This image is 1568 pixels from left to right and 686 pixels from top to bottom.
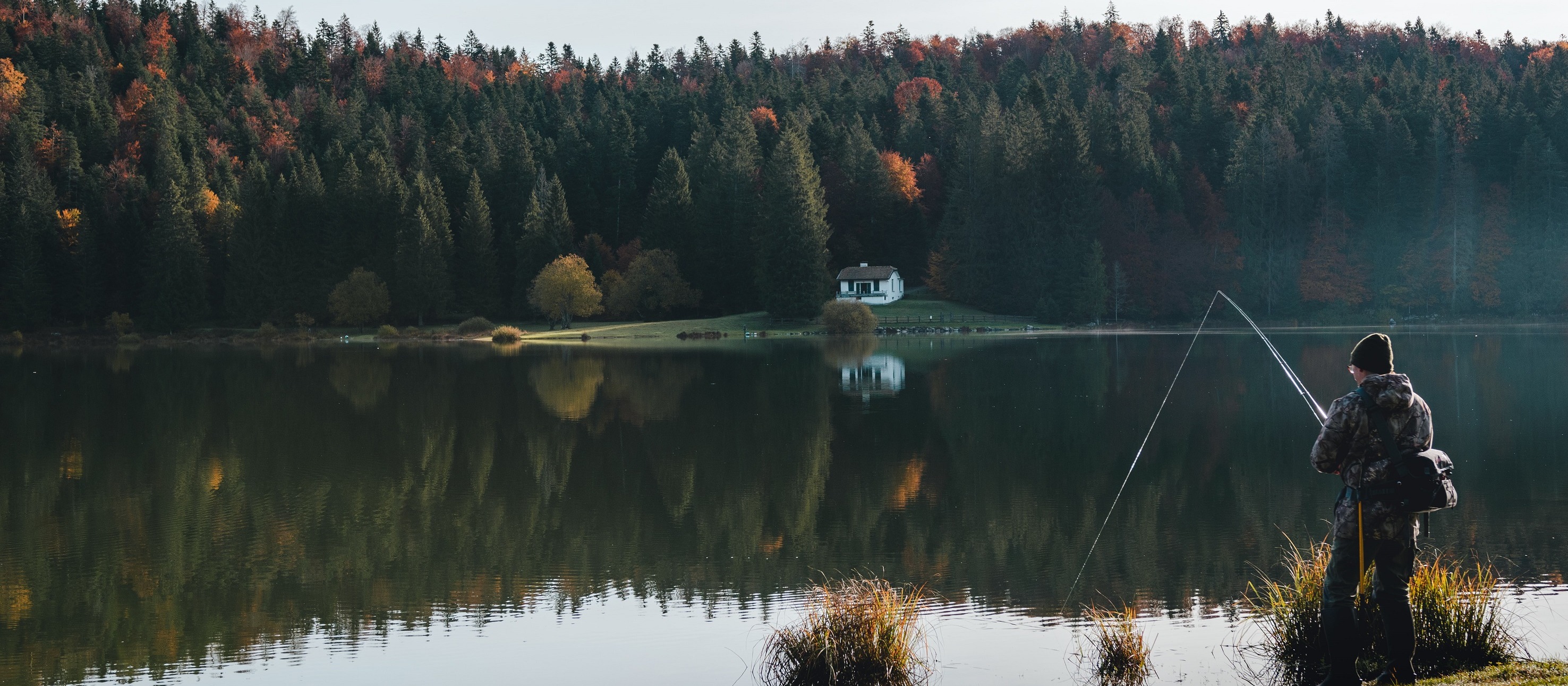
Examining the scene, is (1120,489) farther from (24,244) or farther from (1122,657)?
(24,244)

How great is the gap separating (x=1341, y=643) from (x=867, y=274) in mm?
80078

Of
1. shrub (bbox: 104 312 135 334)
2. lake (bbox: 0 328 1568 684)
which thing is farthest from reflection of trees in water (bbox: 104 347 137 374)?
lake (bbox: 0 328 1568 684)

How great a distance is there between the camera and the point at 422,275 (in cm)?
8144

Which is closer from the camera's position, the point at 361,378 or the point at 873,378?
the point at 873,378

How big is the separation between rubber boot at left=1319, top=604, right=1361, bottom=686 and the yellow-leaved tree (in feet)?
242

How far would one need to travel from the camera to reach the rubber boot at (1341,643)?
722cm

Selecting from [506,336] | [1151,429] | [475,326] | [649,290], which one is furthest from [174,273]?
[1151,429]

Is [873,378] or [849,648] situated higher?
[873,378]

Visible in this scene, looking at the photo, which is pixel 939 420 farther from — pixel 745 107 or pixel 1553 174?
pixel 745 107

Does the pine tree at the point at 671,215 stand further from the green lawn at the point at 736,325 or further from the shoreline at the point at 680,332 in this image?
the shoreline at the point at 680,332

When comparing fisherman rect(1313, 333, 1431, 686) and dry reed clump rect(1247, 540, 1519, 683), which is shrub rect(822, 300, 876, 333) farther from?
fisherman rect(1313, 333, 1431, 686)

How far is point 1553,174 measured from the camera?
79062 mm

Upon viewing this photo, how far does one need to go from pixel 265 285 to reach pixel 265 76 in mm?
46762

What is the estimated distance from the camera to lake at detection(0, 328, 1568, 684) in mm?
9953
